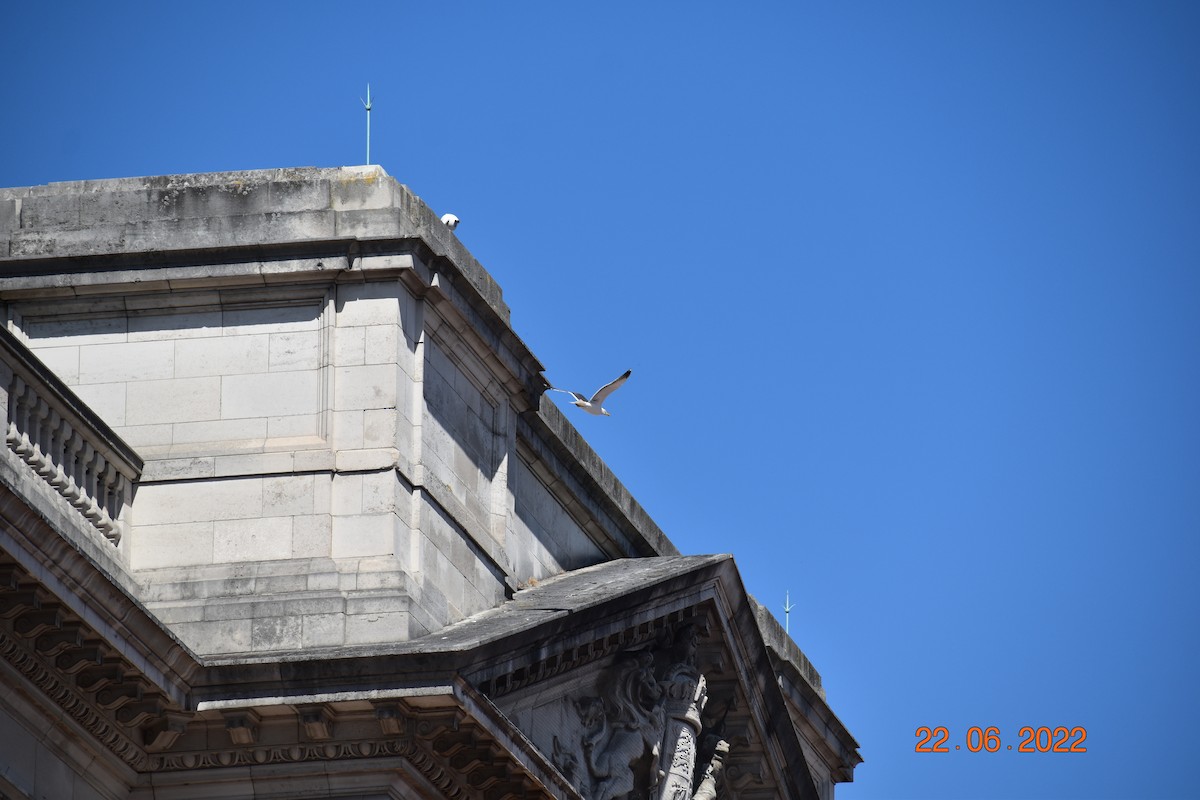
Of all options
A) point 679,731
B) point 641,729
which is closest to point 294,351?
point 641,729

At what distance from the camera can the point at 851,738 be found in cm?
5188

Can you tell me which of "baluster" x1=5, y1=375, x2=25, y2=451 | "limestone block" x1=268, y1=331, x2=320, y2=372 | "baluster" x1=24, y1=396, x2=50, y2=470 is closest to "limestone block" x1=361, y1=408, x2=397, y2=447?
"limestone block" x1=268, y1=331, x2=320, y2=372

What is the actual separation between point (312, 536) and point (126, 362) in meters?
3.10

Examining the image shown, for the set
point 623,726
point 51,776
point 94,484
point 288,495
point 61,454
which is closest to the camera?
point 51,776

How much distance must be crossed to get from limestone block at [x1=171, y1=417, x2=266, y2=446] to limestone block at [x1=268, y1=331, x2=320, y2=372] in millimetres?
671

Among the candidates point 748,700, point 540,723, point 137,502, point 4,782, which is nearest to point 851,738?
point 748,700

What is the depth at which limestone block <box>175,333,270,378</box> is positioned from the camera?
37.7 m

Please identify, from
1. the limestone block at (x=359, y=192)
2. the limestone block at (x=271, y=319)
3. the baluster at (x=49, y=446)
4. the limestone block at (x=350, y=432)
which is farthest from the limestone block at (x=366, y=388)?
the baluster at (x=49, y=446)

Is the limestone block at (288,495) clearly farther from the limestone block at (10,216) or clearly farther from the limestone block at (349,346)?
the limestone block at (10,216)

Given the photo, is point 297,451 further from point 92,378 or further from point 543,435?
point 543,435

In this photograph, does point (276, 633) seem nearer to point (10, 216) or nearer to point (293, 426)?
point (293, 426)

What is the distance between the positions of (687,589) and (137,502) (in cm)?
720

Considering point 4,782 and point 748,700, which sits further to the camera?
point 748,700

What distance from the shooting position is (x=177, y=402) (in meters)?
37.5
